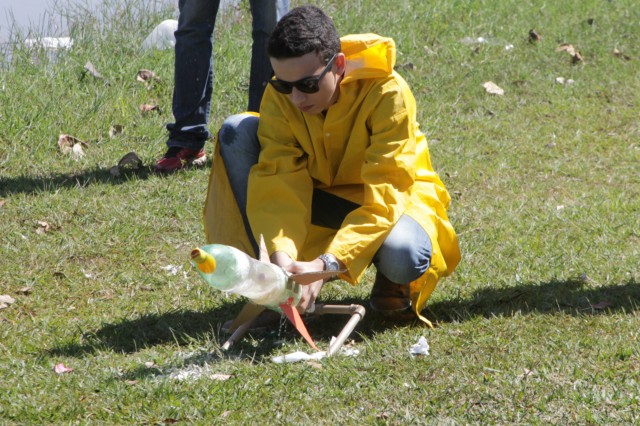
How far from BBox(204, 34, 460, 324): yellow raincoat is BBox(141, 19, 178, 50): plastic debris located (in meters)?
3.59

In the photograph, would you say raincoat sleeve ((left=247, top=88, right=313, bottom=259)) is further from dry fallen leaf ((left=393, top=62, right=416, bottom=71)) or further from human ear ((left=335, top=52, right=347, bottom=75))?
dry fallen leaf ((left=393, top=62, right=416, bottom=71))

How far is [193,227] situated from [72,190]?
0.79 m

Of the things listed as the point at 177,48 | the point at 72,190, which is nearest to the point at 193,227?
the point at 72,190

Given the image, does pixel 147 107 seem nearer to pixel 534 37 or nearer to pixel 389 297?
pixel 389 297

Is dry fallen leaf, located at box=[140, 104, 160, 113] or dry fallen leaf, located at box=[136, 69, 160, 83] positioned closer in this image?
dry fallen leaf, located at box=[140, 104, 160, 113]

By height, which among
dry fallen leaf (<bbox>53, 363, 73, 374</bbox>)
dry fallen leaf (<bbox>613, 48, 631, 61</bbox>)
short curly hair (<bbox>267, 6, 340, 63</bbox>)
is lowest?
dry fallen leaf (<bbox>53, 363, 73, 374</bbox>)

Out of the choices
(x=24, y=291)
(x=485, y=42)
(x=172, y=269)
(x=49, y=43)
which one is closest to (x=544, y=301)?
(x=172, y=269)

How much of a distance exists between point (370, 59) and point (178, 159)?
7.71ft

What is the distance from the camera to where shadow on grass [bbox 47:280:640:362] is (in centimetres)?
370

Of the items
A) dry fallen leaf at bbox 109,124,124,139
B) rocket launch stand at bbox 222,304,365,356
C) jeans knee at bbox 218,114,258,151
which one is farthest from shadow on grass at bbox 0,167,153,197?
rocket launch stand at bbox 222,304,365,356

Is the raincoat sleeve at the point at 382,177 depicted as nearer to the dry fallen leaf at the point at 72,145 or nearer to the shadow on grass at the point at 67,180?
the shadow on grass at the point at 67,180

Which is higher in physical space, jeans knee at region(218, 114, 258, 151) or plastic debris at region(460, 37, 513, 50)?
jeans knee at region(218, 114, 258, 151)

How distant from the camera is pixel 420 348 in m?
3.54

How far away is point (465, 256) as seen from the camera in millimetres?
4656
